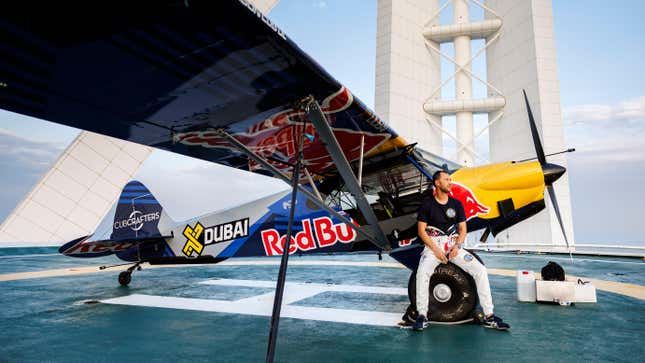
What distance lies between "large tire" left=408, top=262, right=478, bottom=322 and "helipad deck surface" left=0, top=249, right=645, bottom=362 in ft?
0.57

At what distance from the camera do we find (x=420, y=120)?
28938 mm

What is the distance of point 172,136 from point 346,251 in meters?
2.61

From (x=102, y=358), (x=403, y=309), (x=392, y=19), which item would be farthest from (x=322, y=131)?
(x=392, y=19)

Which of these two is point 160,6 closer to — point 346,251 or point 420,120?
point 346,251

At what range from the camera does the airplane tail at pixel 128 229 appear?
6.27 m

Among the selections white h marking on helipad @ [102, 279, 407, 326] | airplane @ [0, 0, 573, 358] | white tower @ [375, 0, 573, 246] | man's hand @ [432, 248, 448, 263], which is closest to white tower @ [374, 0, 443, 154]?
white tower @ [375, 0, 573, 246]

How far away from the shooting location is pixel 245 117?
3.15 meters

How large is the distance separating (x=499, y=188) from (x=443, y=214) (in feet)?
3.53

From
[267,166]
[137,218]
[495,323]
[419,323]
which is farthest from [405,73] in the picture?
[267,166]

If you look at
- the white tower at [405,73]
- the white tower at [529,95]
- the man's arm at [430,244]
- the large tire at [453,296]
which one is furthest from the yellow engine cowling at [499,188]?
the white tower at [405,73]

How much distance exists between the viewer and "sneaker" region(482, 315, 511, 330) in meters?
3.26

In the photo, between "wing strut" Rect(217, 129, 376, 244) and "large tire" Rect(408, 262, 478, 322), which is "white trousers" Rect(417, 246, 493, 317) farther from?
"wing strut" Rect(217, 129, 376, 244)

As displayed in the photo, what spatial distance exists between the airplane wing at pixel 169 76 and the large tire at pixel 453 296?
1669 millimetres

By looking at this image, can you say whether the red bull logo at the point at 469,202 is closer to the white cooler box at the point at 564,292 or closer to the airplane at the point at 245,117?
the airplane at the point at 245,117
